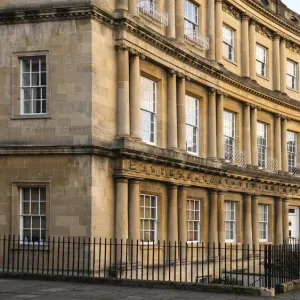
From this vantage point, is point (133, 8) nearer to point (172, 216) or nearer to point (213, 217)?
point (172, 216)

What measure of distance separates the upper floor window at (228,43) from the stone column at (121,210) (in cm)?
1186

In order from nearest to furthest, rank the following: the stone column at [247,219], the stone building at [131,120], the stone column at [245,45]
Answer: the stone building at [131,120] < the stone column at [247,219] < the stone column at [245,45]

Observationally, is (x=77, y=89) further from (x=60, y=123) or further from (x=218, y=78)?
(x=218, y=78)

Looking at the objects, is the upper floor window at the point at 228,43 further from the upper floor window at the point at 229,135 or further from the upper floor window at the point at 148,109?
the upper floor window at the point at 148,109

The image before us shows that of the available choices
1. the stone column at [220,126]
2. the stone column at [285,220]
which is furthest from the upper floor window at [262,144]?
the stone column at [220,126]

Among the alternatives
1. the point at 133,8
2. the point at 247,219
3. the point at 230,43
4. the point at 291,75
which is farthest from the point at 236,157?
the point at 133,8

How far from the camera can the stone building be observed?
25094 mm

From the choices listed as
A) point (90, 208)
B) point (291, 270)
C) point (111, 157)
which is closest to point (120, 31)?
point (111, 157)

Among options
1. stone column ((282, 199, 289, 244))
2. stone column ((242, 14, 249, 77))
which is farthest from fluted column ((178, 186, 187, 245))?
stone column ((282, 199, 289, 244))

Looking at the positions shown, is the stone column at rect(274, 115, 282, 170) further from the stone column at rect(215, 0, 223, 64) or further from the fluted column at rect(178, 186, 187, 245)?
the fluted column at rect(178, 186, 187, 245)

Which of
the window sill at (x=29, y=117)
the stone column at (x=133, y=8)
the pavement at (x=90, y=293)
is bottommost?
the pavement at (x=90, y=293)

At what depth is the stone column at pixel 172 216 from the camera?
94.8 ft

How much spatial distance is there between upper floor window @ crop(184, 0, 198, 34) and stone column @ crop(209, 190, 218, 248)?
282 inches

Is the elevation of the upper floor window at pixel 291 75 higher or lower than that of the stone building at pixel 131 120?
higher
